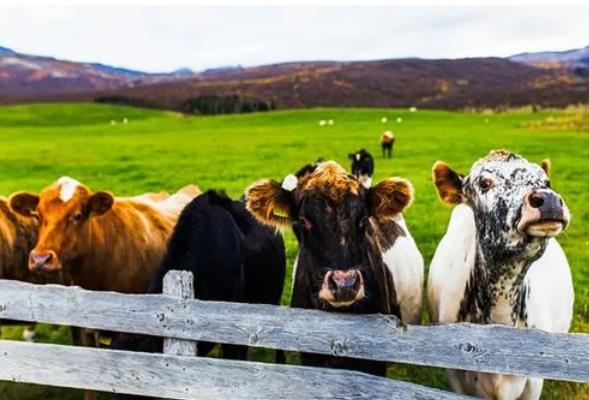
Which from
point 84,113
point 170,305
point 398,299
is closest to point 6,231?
point 170,305

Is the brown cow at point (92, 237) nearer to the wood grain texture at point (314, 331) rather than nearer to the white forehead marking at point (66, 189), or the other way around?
the white forehead marking at point (66, 189)

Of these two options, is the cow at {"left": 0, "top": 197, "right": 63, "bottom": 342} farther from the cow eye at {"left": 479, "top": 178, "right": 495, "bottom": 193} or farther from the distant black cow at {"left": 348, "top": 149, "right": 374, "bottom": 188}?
the distant black cow at {"left": 348, "top": 149, "right": 374, "bottom": 188}

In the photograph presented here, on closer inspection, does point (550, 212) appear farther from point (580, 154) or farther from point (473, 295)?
point (580, 154)

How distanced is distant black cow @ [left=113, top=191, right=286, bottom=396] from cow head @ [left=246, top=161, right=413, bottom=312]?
115cm

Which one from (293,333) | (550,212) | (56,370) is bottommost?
(56,370)

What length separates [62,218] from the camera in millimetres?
6863

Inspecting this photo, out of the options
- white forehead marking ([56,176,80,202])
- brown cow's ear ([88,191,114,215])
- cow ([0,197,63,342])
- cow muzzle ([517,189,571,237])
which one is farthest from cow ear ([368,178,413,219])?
cow ([0,197,63,342])

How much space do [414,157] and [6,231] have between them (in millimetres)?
20778

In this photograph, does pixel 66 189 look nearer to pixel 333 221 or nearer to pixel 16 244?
pixel 16 244

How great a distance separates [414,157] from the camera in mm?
27141

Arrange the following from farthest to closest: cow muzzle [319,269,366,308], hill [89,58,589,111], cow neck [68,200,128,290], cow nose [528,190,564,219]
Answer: hill [89,58,589,111] → cow neck [68,200,128,290] → cow muzzle [319,269,366,308] → cow nose [528,190,564,219]

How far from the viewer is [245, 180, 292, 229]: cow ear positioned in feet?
16.5

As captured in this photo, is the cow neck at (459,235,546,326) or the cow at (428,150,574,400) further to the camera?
the cow neck at (459,235,546,326)

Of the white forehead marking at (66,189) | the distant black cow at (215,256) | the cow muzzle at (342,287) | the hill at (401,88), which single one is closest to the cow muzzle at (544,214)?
the cow muzzle at (342,287)
